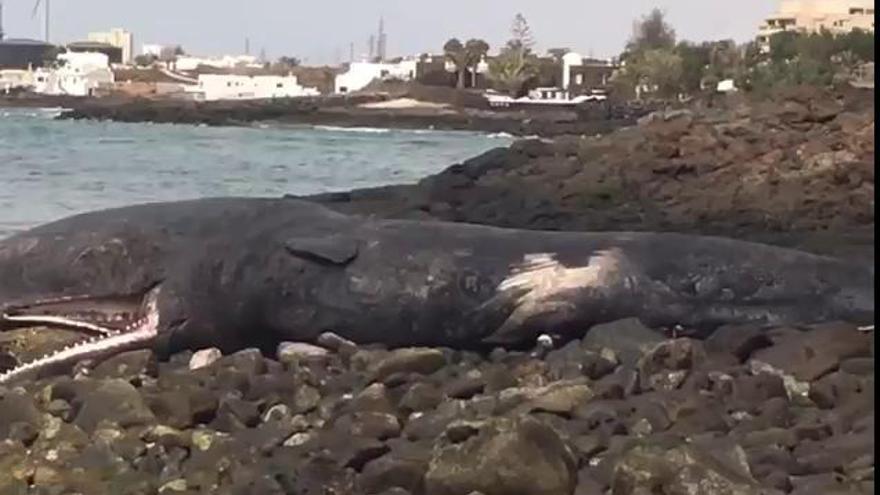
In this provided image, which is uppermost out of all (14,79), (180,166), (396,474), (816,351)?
(816,351)

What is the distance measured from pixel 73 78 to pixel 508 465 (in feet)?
394

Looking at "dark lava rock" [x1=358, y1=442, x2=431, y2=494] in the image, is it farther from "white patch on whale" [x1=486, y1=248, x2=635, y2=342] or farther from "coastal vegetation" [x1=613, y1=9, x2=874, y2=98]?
"coastal vegetation" [x1=613, y1=9, x2=874, y2=98]

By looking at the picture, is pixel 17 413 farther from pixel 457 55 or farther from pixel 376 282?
pixel 457 55

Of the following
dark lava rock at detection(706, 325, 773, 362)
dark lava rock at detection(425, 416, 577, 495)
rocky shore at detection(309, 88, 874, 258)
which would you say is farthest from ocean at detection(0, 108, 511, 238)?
dark lava rock at detection(425, 416, 577, 495)

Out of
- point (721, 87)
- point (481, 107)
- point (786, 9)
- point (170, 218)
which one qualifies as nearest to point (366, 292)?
point (170, 218)

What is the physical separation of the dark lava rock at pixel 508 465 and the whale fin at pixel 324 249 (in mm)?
2615

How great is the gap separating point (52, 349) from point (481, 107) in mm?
87376

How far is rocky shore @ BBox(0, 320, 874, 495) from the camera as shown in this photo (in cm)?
465

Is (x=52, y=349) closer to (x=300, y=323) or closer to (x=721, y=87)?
(x=300, y=323)

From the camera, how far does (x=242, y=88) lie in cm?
11812

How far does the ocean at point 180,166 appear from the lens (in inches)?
938

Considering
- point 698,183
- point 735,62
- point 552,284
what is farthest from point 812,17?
point 552,284

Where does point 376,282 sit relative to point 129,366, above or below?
above

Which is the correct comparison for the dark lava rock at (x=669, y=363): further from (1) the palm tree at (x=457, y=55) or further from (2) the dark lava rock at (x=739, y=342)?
(1) the palm tree at (x=457, y=55)
